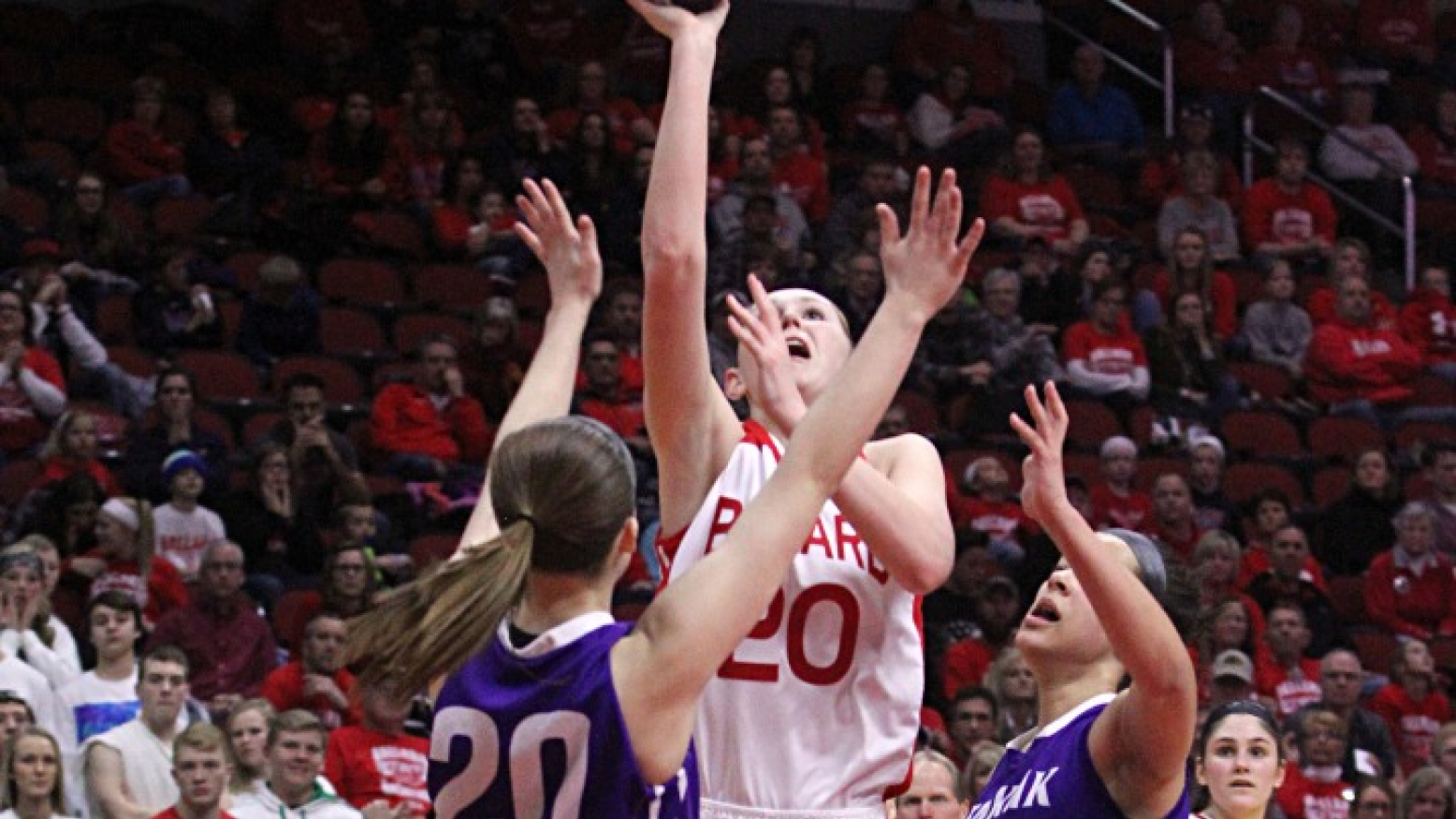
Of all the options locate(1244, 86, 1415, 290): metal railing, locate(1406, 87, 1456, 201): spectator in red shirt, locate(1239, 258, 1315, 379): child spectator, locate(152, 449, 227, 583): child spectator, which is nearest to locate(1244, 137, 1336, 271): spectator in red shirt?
locate(1244, 86, 1415, 290): metal railing

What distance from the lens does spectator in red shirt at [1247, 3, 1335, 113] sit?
17.2 m

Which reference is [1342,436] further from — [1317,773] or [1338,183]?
[1317,773]

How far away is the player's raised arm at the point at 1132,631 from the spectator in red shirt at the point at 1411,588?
29.5 ft

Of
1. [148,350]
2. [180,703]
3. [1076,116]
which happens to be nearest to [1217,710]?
[180,703]

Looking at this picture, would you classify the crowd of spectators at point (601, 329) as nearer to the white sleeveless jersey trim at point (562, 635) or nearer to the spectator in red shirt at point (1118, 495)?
the spectator in red shirt at point (1118, 495)

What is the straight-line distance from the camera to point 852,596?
412cm

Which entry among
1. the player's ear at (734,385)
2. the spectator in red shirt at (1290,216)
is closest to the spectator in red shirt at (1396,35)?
the spectator in red shirt at (1290,216)

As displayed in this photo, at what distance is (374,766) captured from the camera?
29.7ft

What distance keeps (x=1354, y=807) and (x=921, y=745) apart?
1.71 meters

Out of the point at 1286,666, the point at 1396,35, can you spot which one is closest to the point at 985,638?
the point at 1286,666

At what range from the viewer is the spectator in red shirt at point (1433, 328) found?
1470 centimetres

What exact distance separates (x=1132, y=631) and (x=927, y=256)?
0.85 meters

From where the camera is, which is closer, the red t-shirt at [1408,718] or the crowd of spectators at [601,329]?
the crowd of spectators at [601,329]

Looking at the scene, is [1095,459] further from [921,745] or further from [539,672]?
[539,672]
